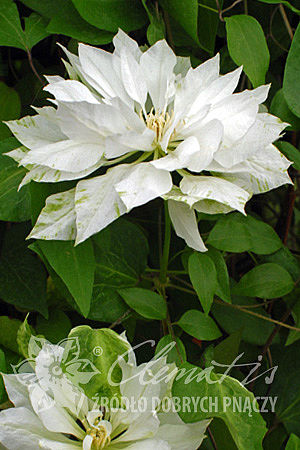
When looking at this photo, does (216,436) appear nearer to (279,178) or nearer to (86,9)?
(279,178)

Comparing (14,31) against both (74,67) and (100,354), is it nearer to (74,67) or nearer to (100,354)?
(74,67)

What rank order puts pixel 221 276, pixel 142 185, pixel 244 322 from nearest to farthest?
pixel 142 185, pixel 221 276, pixel 244 322

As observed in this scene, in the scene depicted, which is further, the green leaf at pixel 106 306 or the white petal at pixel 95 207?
the green leaf at pixel 106 306

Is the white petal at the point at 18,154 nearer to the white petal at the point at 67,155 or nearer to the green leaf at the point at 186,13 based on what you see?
the white petal at the point at 67,155

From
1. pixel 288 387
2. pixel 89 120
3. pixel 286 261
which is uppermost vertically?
pixel 89 120

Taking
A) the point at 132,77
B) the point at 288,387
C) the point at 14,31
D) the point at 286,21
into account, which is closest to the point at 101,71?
the point at 132,77

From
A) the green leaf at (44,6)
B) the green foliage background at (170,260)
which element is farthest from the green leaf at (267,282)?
the green leaf at (44,6)

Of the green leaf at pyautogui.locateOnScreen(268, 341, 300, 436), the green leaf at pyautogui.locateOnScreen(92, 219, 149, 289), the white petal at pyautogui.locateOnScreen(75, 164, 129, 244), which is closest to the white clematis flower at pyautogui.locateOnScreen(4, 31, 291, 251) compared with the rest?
the white petal at pyautogui.locateOnScreen(75, 164, 129, 244)
